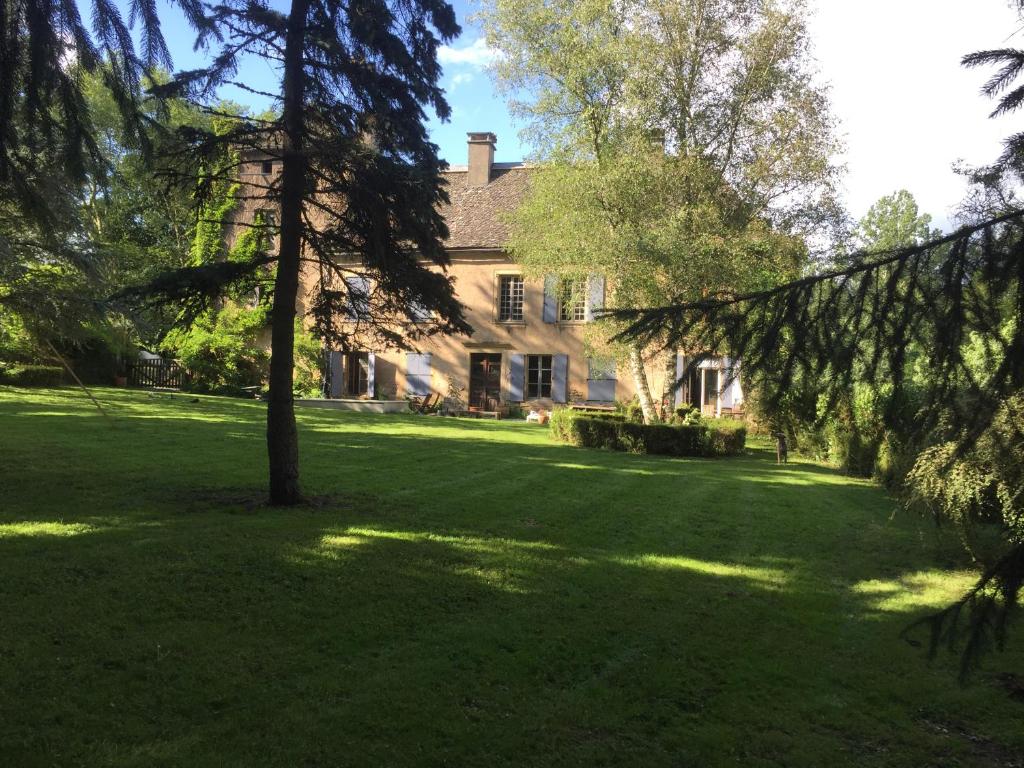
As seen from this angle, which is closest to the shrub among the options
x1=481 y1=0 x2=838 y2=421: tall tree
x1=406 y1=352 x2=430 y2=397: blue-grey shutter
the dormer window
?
x1=481 y1=0 x2=838 y2=421: tall tree

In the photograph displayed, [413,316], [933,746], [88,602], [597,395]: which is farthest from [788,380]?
[597,395]

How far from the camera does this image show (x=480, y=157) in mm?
26938

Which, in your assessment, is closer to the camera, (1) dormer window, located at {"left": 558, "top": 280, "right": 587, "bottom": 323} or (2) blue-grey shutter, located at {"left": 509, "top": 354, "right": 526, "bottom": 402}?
(1) dormer window, located at {"left": 558, "top": 280, "right": 587, "bottom": 323}

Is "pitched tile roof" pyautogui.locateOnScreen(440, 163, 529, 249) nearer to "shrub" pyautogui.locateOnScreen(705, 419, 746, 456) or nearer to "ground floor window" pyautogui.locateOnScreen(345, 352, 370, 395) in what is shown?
"ground floor window" pyautogui.locateOnScreen(345, 352, 370, 395)

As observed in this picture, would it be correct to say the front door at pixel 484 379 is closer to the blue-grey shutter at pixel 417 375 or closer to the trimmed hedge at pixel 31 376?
the blue-grey shutter at pixel 417 375

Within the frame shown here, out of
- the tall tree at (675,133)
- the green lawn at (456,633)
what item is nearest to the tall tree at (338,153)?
the green lawn at (456,633)

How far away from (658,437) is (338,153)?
10181 mm

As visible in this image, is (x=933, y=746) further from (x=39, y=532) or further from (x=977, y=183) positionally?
(x=39, y=532)

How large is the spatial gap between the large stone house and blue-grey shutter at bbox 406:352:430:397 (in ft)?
0.12

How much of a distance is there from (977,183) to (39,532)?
6.40m

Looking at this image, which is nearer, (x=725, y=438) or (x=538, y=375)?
(x=725, y=438)

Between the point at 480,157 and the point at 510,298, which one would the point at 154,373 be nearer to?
the point at 510,298

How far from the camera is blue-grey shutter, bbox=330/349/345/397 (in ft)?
82.2

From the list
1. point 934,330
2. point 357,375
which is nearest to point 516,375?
point 357,375
